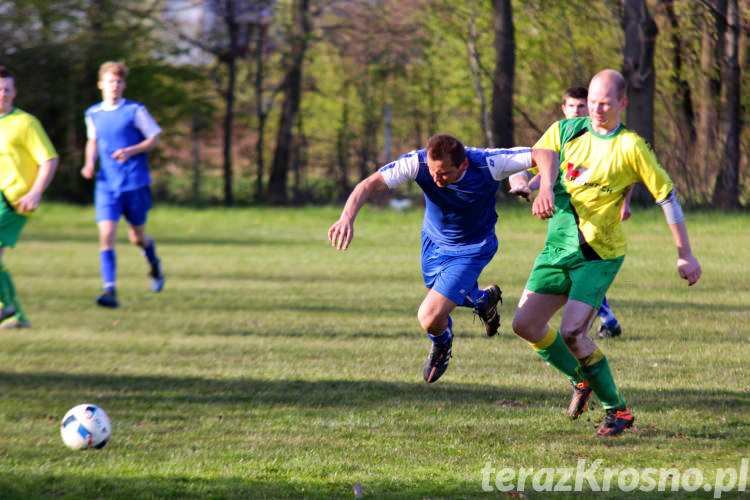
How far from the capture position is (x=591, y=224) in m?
5.11

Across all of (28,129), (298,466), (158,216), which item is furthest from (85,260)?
(298,466)

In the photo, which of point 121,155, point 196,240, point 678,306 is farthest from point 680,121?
point 121,155

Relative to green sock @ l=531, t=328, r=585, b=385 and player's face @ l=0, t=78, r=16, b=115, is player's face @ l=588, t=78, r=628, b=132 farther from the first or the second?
player's face @ l=0, t=78, r=16, b=115

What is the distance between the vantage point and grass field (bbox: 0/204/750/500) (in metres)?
4.46

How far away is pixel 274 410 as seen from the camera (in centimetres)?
578

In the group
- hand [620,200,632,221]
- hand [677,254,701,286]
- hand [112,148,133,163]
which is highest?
Answer: hand [620,200,632,221]

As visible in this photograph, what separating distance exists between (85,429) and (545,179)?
2841mm

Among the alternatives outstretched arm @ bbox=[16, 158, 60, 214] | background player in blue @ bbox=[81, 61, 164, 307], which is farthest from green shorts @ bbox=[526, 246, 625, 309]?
background player in blue @ bbox=[81, 61, 164, 307]

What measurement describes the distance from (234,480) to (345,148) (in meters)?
22.3

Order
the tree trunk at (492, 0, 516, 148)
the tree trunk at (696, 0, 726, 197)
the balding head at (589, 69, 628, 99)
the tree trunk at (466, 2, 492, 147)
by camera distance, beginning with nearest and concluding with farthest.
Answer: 1. the balding head at (589, 69, 628, 99)
2. the tree trunk at (696, 0, 726, 197)
3. the tree trunk at (492, 0, 516, 148)
4. the tree trunk at (466, 2, 492, 147)

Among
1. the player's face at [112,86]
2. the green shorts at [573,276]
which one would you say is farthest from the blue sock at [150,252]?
the green shorts at [573,276]

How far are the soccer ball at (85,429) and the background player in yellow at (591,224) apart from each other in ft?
7.93

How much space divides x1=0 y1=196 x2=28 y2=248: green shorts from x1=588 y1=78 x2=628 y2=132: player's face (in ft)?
17.1

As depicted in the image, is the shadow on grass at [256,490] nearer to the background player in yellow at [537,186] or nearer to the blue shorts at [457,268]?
the blue shorts at [457,268]
